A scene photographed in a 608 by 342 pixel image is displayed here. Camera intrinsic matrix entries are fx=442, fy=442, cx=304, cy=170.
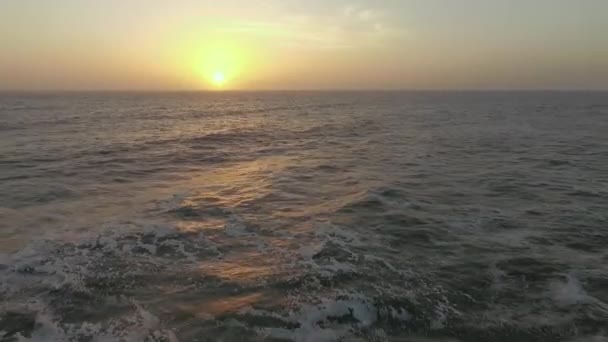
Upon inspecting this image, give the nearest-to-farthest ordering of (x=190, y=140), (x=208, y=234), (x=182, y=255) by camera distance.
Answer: (x=182, y=255), (x=208, y=234), (x=190, y=140)

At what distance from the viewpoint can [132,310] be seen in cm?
802

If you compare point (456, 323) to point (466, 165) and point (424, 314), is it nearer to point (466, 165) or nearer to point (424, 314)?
point (424, 314)

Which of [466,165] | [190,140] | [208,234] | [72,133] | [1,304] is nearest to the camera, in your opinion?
[1,304]

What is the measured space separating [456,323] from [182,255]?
21.5ft

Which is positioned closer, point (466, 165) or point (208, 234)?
point (208, 234)

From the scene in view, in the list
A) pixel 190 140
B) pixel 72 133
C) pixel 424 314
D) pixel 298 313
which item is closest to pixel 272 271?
pixel 298 313

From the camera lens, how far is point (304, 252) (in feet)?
36.6

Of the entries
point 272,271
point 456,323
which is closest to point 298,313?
point 272,271

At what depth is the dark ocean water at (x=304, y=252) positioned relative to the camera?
7.65m

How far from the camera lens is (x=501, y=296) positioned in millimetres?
8609

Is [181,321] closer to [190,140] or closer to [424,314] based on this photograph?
[424,314]

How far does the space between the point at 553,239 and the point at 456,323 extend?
614 cm

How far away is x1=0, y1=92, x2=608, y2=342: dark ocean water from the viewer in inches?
301

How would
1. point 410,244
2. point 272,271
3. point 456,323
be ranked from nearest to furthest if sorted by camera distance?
1. point 456,323
2. point 272,271
3. point 410,244
